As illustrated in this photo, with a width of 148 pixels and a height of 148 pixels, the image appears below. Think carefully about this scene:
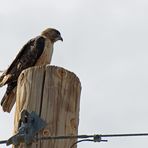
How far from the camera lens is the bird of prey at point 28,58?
19.3ft

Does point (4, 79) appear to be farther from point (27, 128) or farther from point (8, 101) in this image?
point (27, 128)

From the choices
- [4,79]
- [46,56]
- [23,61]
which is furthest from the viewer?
[46,56]

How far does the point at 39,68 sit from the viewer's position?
4082 millimetres

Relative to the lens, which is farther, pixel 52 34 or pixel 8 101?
pixel 52 34

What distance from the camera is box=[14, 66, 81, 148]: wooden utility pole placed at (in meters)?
3.90

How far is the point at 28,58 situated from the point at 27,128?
12.0 ft

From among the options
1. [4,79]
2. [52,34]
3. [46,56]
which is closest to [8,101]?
[4,79]

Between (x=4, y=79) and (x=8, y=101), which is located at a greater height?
(x=4, y=79)

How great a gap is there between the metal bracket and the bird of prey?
1.56 meters

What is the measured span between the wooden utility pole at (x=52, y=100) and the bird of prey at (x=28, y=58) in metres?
1.43

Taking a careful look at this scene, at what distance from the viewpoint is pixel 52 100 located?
393cm

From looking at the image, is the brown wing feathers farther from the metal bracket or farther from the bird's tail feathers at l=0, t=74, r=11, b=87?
the metal bracket

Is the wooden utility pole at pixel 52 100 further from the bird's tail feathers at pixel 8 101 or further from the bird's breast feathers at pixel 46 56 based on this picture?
the bird's breast feathers at pixel 46 56

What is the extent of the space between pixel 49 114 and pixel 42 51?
4.41m
